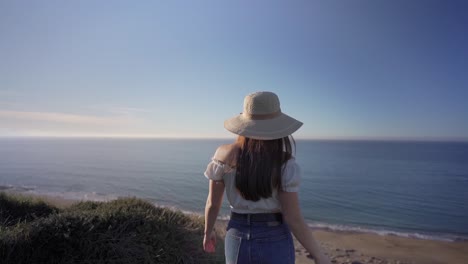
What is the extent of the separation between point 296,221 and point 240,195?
37 cm

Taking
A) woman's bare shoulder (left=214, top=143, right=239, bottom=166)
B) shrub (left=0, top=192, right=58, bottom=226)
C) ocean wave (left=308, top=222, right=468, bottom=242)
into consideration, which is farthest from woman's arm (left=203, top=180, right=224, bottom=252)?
ocean wave (left=308, top=222, right=468, bottom=242)

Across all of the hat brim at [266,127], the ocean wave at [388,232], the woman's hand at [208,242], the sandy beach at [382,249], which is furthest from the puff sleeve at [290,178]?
the ocean wave at [388,232]

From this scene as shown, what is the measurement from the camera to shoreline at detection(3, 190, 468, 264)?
8.89 meters

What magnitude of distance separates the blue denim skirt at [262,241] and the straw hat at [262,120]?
530mm

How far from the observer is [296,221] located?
5.46ft

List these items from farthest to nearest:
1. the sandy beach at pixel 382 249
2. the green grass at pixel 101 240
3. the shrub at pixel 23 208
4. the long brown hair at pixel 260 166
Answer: the sandy beach at pixel 382 249 < the shrub at pixel 23 208 < the green grass at pixel 101 240 < the long brown hair at pixel 260 166

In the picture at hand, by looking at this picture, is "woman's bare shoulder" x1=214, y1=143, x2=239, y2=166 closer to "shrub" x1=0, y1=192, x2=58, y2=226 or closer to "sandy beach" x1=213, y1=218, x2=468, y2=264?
"sandy beach" x1=213, y1=218, x2=468, y2=264

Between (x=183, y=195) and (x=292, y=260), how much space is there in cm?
1967

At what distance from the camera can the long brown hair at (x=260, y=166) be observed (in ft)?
5.21

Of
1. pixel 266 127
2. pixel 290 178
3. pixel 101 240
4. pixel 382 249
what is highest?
pixel 266 127

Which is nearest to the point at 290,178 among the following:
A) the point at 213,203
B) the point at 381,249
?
the point at 213,203

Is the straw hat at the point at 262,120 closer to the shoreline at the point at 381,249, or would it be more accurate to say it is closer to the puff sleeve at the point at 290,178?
the puff sleeve at the point at 290,178

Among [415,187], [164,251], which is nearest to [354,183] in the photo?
[415,187]

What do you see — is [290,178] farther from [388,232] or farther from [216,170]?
[388,232]
